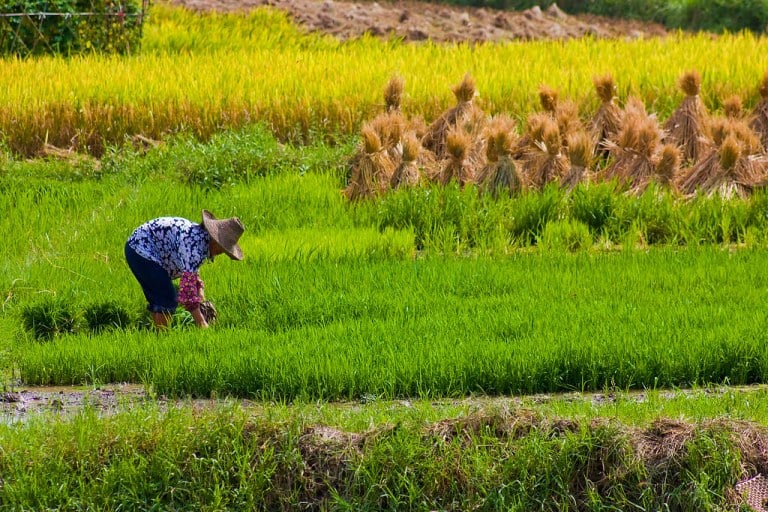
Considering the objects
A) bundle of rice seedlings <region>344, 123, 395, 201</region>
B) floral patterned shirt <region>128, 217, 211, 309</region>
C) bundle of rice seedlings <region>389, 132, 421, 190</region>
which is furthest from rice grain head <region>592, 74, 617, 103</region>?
floral patterned shirt <region>128, 217, 211, 309</region>

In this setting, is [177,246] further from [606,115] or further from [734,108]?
[734,108]

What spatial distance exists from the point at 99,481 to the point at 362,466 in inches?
43.5

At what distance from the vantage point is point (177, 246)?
25.3ft

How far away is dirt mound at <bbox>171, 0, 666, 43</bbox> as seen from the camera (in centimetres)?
2011

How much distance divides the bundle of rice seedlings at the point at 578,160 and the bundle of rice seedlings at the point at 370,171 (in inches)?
55.7

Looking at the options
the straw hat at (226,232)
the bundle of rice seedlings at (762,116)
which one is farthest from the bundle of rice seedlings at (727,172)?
the straw hat at (226,232)

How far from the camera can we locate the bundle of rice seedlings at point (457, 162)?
11164 mm

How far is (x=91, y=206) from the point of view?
1084cm

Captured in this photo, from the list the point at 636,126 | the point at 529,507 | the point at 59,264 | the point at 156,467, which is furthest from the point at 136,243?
the point at 636,126

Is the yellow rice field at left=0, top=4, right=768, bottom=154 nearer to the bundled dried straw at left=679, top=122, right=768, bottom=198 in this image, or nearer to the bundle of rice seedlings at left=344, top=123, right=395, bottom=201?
the bundle of rice seedlings at left=344, top=123, right=395, bottom=201

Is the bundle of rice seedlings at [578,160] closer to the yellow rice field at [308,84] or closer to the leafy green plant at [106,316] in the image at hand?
the yellow rice field at [308,84]

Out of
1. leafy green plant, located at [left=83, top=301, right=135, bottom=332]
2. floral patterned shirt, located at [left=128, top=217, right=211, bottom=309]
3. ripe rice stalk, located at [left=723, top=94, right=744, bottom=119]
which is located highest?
floral patterned shirt, located at [left=128, top=217, right=211, bottom=309]

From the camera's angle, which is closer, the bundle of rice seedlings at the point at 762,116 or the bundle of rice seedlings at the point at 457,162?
the bundle of rice seedlings at the point at 457,162

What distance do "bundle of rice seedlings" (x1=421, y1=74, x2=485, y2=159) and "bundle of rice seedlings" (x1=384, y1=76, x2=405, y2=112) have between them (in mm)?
401
